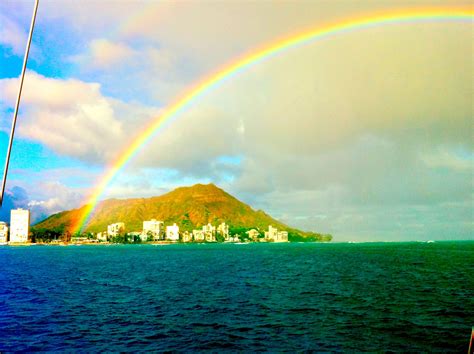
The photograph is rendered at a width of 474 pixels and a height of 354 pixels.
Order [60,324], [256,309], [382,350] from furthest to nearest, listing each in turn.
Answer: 1. [256,309]
2. [60,324]
3. [382,350]

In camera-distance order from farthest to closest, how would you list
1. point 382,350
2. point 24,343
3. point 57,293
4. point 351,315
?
1. point 57,293
2. point 351,315
3. point 24,343
4. point 382,350

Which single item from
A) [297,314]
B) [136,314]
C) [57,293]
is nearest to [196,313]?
[136,314]

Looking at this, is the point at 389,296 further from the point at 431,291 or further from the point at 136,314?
the point at 136,314

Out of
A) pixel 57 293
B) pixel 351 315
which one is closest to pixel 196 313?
pixel 351 315

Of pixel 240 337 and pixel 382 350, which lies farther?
pixel 240 337

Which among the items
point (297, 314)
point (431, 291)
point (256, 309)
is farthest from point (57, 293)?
point (431, 291)

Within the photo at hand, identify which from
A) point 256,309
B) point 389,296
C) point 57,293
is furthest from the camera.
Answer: point 57,293

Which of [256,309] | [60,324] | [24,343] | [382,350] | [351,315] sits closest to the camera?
[382,350]

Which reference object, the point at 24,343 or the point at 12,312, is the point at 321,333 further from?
the point at 12,312

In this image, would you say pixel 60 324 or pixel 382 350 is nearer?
pixel 382 350
